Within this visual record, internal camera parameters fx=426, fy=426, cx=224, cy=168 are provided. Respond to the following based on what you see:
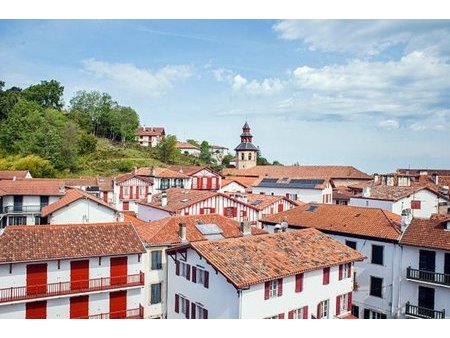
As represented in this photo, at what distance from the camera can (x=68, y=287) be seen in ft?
36.7

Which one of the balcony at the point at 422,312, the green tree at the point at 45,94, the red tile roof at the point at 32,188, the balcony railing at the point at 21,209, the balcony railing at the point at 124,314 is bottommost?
the balcony railing at the point at 124,314

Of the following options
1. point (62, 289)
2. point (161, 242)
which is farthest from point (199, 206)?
point (62, 289)

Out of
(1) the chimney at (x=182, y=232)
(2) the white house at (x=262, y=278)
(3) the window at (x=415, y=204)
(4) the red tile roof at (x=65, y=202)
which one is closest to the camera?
Answer: (2) the white house at (x=262, y=278)

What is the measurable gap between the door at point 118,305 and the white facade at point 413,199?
1264cm

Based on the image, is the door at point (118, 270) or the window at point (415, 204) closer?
the door at point (118, 270)

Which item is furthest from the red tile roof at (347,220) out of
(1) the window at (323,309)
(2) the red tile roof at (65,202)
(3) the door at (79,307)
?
(2) the red tile roof at (65,202)

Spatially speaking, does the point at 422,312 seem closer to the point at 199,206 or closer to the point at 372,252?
the point at 372,252

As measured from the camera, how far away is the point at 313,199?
103ft

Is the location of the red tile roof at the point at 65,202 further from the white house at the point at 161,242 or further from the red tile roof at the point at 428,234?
the red tile roof at the point at 428,234

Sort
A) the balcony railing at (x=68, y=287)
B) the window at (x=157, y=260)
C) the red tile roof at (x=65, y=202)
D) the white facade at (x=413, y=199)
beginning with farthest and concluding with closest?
1. the white facade at (x=413, y=199)
2. the red tile roof at (x=65, y=202)
3. the window at (x=157, y=260)
4. the balcony railing at (x=68, y=287)

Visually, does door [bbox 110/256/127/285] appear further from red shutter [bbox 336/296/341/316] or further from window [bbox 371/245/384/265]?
window [bbox 371/245/384/265]

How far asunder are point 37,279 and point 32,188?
10.4m

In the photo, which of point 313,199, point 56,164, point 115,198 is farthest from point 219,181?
point 56,164

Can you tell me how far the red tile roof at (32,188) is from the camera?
64.5 feet
